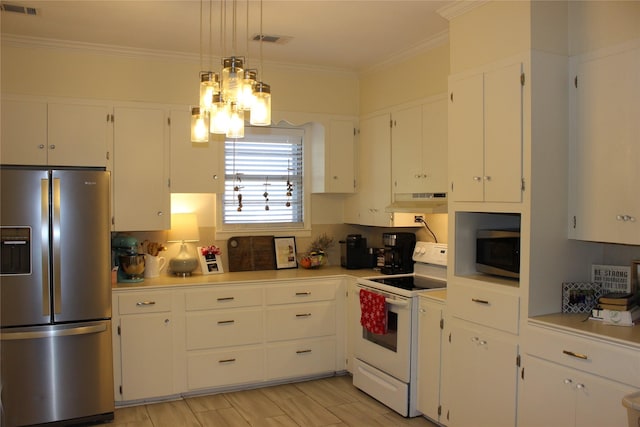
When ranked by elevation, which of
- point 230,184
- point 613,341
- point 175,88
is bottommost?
point 613,341

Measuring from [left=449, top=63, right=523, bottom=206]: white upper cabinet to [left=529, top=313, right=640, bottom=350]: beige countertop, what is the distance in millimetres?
643

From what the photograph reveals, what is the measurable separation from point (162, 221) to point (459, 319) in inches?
93.9

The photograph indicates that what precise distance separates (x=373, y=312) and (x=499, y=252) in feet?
3.68

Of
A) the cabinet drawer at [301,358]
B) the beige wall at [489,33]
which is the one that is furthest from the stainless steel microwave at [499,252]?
the cabinet drawer at [301,358]

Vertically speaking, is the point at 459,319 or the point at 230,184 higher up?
the point at 230,184

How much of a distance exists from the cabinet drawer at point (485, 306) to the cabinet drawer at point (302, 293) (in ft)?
4.42

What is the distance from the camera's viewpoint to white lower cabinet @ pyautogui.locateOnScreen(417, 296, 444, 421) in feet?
11.8

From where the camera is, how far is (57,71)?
4133 millimetres

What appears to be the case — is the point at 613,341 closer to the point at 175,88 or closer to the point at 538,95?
the point at 538,95

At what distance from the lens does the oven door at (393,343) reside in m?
3.80

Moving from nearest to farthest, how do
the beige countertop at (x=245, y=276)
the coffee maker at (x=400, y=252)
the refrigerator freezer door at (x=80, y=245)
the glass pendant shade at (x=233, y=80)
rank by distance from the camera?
the glass pendant shade at (x=233, y=80)
the refrigerator freezer door at (x=80, y=245)
the beige countertop at (x=245, y=276)
the coffee maker at (x=400, y=252)

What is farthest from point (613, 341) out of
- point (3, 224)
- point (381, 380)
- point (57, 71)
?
point (57, 71)

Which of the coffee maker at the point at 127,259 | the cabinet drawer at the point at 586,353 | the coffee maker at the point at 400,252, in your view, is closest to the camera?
the cabinet drawer at the point at 586,353

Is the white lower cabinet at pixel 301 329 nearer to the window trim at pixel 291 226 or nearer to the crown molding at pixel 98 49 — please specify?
the window trim at pixel 291 226
